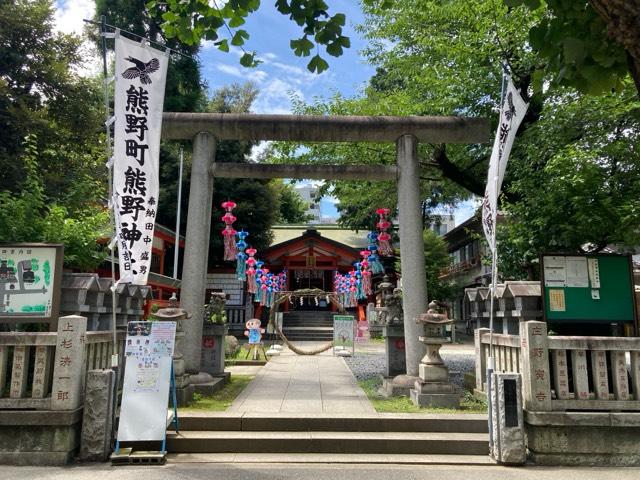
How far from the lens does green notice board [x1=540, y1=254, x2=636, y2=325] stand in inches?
249

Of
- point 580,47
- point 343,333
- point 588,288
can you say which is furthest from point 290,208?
point 580,47

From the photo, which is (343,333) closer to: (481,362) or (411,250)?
Result: (411,250)

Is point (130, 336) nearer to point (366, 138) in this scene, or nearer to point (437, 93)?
point (366, 138)

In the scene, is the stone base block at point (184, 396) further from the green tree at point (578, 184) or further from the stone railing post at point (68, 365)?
the green tree at point (578, 184)

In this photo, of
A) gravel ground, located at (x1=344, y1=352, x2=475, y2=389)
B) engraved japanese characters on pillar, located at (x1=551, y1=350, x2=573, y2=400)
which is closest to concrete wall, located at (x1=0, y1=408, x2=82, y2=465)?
engraved japanese characters on pillar, located at (x1=551, y1=350, x2=573, y2=400)

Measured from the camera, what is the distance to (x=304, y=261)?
28156mm

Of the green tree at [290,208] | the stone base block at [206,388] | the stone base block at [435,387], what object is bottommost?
the stone base block at [206,388]

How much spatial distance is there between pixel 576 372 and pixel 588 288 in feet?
4.46

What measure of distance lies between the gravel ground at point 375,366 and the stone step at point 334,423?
268cm

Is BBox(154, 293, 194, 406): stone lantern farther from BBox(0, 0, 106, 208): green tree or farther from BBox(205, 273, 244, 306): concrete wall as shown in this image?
BBox(205, 273, 244, 306): concrete wall

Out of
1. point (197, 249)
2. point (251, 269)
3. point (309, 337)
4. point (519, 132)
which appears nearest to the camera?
point (197, 249)

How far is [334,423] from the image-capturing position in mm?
Answer: 6289

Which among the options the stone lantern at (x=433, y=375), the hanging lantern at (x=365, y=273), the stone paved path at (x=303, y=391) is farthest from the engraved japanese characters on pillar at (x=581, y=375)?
the hanging lantern at (x=365, y=273)

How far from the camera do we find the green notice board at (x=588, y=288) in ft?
20.8
